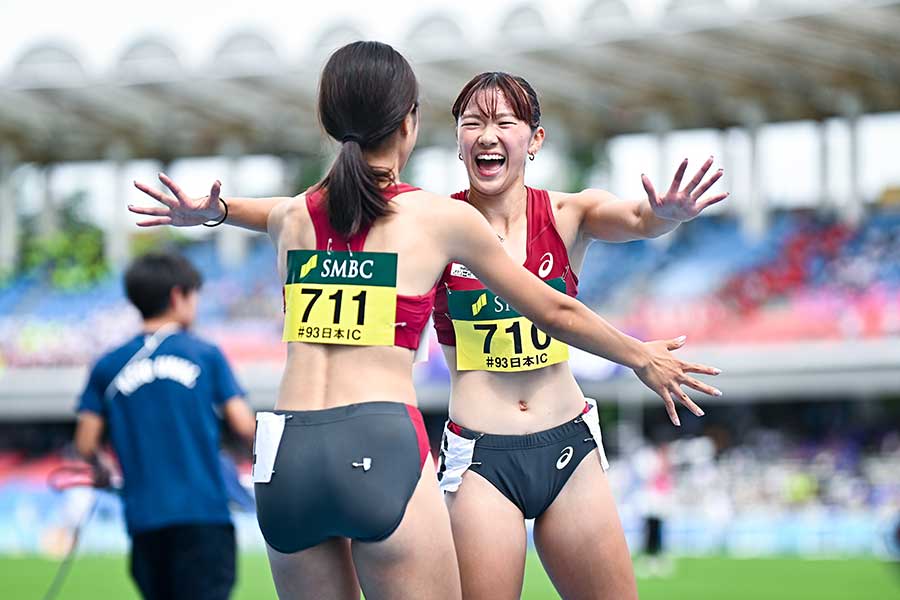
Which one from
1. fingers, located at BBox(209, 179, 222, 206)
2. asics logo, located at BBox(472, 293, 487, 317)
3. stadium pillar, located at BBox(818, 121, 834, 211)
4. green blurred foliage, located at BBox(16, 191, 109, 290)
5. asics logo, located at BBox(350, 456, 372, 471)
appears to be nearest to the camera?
asics logo, located at BBox(350, 456, 372, 471)

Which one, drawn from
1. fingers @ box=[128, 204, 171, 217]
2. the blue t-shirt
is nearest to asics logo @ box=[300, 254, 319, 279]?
fingers @ box=[128, 204, 171, 217]

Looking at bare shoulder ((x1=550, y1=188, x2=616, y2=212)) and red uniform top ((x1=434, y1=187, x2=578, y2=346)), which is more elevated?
bare shoulder ((x1=550, y1=188, x2=616, y2=212))

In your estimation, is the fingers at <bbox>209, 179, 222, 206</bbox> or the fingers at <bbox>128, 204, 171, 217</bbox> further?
the fingers at <bbox>128, 204, 171, 217</bbox>

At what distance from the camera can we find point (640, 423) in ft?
99.7

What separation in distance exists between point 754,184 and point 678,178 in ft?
95.7

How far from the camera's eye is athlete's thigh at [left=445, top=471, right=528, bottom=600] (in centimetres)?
414

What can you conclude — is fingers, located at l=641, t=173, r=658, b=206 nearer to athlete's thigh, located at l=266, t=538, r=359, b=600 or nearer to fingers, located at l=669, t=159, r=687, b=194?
fingers, located at l=669, t=159, r=687, b=194

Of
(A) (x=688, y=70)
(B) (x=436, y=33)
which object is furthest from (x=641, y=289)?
(B) (x=436, y=33)

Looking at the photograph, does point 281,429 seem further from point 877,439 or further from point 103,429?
point 877,439

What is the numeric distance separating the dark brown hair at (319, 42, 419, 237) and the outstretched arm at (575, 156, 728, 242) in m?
0.83

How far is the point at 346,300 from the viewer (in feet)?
10.9

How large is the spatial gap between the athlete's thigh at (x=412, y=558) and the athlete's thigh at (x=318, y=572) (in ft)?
0.29

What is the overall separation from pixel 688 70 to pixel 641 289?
518cm

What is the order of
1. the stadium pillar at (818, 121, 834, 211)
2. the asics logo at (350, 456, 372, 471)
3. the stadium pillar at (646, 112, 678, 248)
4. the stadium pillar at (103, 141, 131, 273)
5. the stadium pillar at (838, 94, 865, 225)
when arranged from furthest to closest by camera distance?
1. the stadium pillar at (103, 141, 131, 273)
2. the stadium pillar at (646, 112, 678, 248)
3. the stadium pillar at (818, 121, 834, 211)
4. the stadium pillar at (838, 94, 865, 225)
5. the asics logo at (350, 456, 372, 471)
